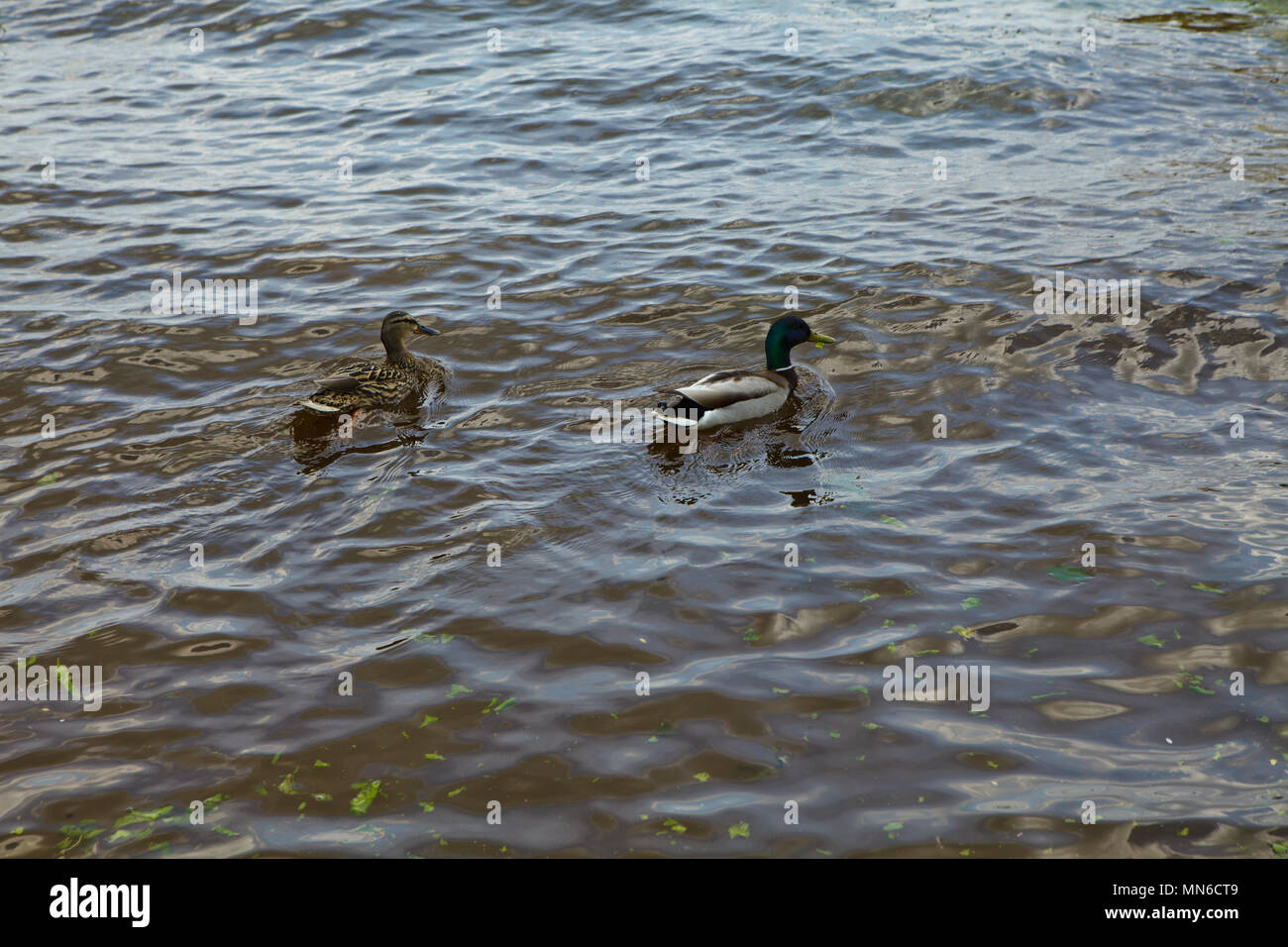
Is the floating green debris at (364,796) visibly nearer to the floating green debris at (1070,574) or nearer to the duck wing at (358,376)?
the duck wing at (358,376)

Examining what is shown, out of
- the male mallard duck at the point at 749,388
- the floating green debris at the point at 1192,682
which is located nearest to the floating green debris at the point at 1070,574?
the floating green debris at the point at 1192,682

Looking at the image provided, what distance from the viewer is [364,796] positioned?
223 inches

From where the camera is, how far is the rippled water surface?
5.75 m

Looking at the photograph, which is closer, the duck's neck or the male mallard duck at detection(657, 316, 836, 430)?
the male mallard duck at detection(657, 316, 836, 430)

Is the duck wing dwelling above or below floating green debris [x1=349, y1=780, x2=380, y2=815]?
above

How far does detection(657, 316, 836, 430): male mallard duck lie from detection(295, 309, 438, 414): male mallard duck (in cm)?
234

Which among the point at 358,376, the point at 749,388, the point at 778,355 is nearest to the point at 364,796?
the point at 358,376

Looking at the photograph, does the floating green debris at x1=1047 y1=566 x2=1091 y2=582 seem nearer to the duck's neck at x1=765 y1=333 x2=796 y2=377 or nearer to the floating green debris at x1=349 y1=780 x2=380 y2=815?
the duck's neck at x1=765 y1=333 x2=796 y2=377

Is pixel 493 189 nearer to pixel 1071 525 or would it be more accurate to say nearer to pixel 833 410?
pixel 833 410

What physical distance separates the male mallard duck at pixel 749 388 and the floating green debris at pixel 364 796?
13.5ft

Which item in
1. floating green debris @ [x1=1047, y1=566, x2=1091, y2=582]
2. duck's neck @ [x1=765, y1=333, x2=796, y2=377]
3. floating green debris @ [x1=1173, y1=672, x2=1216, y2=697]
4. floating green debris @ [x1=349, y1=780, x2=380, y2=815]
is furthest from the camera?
duck's neck @ [x1=765, y1=333, x2=796, y2=377]

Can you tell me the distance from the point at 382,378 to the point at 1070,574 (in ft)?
18.8

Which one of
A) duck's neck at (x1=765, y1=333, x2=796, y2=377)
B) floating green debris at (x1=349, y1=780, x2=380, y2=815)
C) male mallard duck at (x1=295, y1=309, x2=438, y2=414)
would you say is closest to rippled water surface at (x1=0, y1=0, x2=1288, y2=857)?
floating green debris at (x1=349, y1=780, x2=380, y2=815)

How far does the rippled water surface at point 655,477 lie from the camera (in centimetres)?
575
